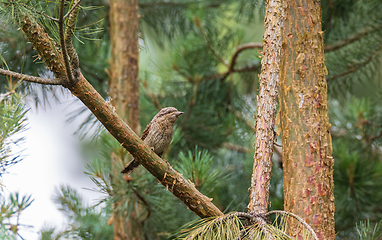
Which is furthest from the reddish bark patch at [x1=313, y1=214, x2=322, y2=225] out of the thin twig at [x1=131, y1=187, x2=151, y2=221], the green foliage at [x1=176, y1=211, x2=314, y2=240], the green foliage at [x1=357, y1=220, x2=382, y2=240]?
the thin twig at [x1=131, y1=187, x2=151, y2=221]

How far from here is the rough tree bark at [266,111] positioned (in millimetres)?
1688

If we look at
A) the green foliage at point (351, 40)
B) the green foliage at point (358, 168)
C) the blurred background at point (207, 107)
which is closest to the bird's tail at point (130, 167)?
Result: the blurred background at point (207, 107)

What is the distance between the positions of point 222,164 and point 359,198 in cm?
150

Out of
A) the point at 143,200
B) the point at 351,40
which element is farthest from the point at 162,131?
Result: the point at 351,40

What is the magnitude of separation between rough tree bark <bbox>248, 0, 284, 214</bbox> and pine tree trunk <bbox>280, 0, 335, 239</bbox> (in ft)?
1.26

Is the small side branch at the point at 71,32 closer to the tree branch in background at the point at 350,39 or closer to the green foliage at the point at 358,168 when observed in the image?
the green foliage at the point at 358,168

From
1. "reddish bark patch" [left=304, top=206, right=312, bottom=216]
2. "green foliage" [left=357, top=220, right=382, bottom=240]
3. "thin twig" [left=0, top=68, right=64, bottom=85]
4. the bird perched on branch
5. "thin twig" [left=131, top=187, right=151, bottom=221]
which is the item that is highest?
the bird perched on branch

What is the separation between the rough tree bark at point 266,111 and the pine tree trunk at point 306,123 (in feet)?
1.26

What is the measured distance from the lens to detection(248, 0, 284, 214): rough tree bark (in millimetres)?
1688

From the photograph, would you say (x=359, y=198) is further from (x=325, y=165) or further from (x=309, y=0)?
(x=309, y=0)

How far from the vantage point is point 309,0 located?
7.36 ft

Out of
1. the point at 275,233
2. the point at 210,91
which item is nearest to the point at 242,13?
the point at 210,91

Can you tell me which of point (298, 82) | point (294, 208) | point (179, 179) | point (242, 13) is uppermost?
point (242, 13)

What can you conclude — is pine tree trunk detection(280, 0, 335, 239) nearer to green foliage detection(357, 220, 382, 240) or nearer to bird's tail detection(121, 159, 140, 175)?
green foliage detection(357, 220, 382, 240)
